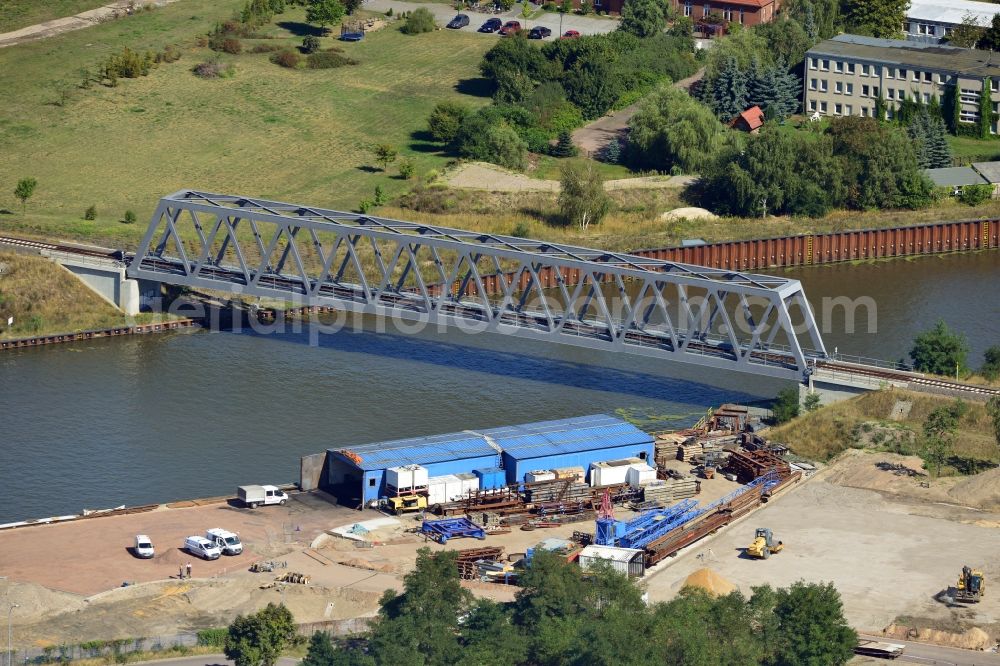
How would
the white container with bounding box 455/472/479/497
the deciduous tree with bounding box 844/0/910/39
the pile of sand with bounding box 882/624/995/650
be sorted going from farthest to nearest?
the deciduous tree with bounding box 844/0/910/39
the white container with bounding box 455/472/479/497
the pile of sand with bounding box 882/624/995/650

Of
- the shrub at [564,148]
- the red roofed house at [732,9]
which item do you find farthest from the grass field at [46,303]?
the red roofed house at [732,9]

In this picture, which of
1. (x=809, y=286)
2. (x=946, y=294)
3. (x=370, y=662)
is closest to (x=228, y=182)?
(x=809, y=286)

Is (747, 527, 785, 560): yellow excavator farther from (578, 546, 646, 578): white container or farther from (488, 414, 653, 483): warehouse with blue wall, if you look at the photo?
(488, 414, 653, 483): warehouse with blue wall

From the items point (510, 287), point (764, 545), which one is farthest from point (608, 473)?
point (510, 287)

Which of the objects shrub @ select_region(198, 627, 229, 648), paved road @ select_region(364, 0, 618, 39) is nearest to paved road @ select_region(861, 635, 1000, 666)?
shrub @ select_region(198, 627, 229, 648)

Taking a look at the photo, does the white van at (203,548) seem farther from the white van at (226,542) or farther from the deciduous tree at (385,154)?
the deciduous tree at (385,154)

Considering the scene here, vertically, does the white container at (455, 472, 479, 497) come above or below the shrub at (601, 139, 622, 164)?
below

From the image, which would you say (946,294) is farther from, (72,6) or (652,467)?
(72,6)
